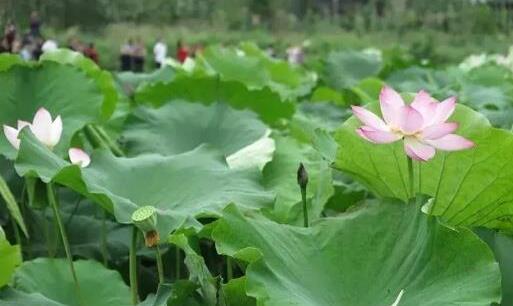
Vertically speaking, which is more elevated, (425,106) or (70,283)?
(425,106)

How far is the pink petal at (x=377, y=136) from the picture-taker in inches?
31.8

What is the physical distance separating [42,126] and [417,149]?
43 cm

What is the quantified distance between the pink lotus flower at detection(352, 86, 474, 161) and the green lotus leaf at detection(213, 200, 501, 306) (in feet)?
0.17

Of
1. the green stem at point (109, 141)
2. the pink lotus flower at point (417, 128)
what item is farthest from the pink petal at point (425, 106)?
the green stem at point (109, 141)

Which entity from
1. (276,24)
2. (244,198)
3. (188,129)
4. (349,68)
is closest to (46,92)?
(188,129)

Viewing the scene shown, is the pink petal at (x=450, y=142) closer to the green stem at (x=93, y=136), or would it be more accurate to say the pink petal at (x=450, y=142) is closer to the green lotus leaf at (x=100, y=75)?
the green stem at (x=93, y=136)

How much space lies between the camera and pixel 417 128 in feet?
2.68

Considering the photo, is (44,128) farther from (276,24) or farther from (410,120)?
(276,24)

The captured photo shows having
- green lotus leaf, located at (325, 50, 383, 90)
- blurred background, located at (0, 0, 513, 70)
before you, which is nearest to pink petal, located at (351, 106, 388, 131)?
green lotus leaf, located at (325, 50, 383, 90)

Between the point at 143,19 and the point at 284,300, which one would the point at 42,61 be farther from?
the point at 143,19

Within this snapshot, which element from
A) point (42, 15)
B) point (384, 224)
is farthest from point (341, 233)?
point (42, 15)

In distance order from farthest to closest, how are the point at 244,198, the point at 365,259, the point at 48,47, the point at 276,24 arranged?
the point at 276,24, the point at 48,47, the point at 244,198, the point at 365,259

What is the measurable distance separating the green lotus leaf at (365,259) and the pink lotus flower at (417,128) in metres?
0.05

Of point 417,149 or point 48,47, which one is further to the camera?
point 48,47
